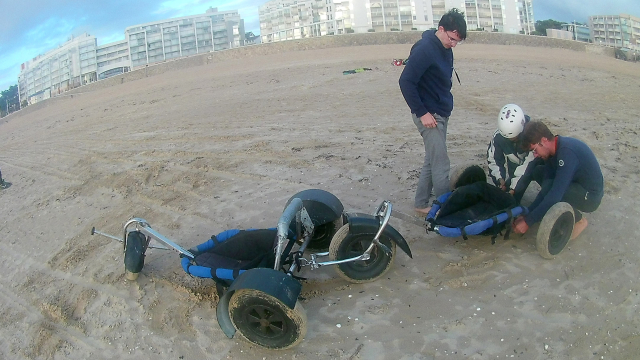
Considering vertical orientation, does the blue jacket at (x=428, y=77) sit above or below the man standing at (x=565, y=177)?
above

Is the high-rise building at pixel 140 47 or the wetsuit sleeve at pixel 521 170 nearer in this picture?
the wetsuit sleeve at pixel 521 170

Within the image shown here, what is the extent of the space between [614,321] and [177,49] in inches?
2273

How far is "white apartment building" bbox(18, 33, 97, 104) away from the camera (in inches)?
2003

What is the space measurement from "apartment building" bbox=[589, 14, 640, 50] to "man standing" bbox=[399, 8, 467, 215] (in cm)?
3798

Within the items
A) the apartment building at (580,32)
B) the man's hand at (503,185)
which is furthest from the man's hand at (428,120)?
the apartment building at (580,32)

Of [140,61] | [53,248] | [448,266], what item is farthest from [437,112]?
[140,61]

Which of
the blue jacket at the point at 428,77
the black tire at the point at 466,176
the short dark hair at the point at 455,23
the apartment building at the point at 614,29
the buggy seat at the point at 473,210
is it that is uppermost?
the apartment building at the point at 614,29

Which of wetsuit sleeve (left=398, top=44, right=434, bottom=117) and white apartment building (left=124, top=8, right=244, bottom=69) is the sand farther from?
white apartment building (left=124, top=8, right=244, bottom=69)

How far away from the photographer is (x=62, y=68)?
54125 millimetres

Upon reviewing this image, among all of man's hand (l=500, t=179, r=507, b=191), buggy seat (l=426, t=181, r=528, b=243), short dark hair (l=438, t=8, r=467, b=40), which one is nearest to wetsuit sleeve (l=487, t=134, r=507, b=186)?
man's hand (l=500, t=179, r=507, b=191)

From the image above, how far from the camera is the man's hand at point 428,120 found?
4.57m

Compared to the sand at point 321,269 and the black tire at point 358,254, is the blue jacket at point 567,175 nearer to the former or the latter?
the sand at point 321,269

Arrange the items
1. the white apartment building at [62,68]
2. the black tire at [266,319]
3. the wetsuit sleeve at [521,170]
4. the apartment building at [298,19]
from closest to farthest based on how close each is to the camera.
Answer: the black tire at [266,319] → the wetsuit sleeve at [521,170] → the apartment building at [298,19] → the white apartment building at [62,68]

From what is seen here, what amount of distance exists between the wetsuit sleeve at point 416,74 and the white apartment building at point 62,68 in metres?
49.1
